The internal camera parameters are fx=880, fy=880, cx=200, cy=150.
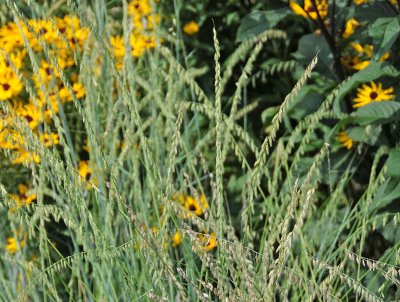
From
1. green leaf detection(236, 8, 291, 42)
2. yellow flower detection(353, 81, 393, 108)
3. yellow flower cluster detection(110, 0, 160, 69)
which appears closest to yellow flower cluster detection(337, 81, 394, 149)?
yellow flower detection(353, 81, 393, 108)

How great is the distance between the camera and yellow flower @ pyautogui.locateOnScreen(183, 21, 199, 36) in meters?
3.12

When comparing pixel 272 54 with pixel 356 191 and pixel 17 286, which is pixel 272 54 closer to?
pixel 356 191

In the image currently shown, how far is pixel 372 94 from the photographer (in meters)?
2.51

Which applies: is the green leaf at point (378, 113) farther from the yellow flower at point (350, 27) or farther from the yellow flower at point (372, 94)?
the yellow flower at point (350, 27)

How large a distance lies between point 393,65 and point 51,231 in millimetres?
1198

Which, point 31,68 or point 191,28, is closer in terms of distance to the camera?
point 31,68

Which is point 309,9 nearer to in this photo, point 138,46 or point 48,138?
point 138,46

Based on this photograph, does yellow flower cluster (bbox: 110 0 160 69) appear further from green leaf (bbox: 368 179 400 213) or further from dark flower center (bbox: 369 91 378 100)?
green leaf (bbox: 368 179 400 213)

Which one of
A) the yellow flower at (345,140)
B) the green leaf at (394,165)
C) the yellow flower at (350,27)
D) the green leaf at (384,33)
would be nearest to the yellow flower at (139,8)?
the yellow flower at (350,27)

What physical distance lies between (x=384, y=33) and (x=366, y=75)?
0.13 m

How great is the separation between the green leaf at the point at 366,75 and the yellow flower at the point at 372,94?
6 centimetres

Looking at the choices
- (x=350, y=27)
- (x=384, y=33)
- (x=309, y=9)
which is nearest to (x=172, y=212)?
(x=384, y=33)

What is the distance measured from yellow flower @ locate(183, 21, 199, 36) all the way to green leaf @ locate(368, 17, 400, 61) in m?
0.91

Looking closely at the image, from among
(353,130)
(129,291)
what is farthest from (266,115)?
(129,291)
